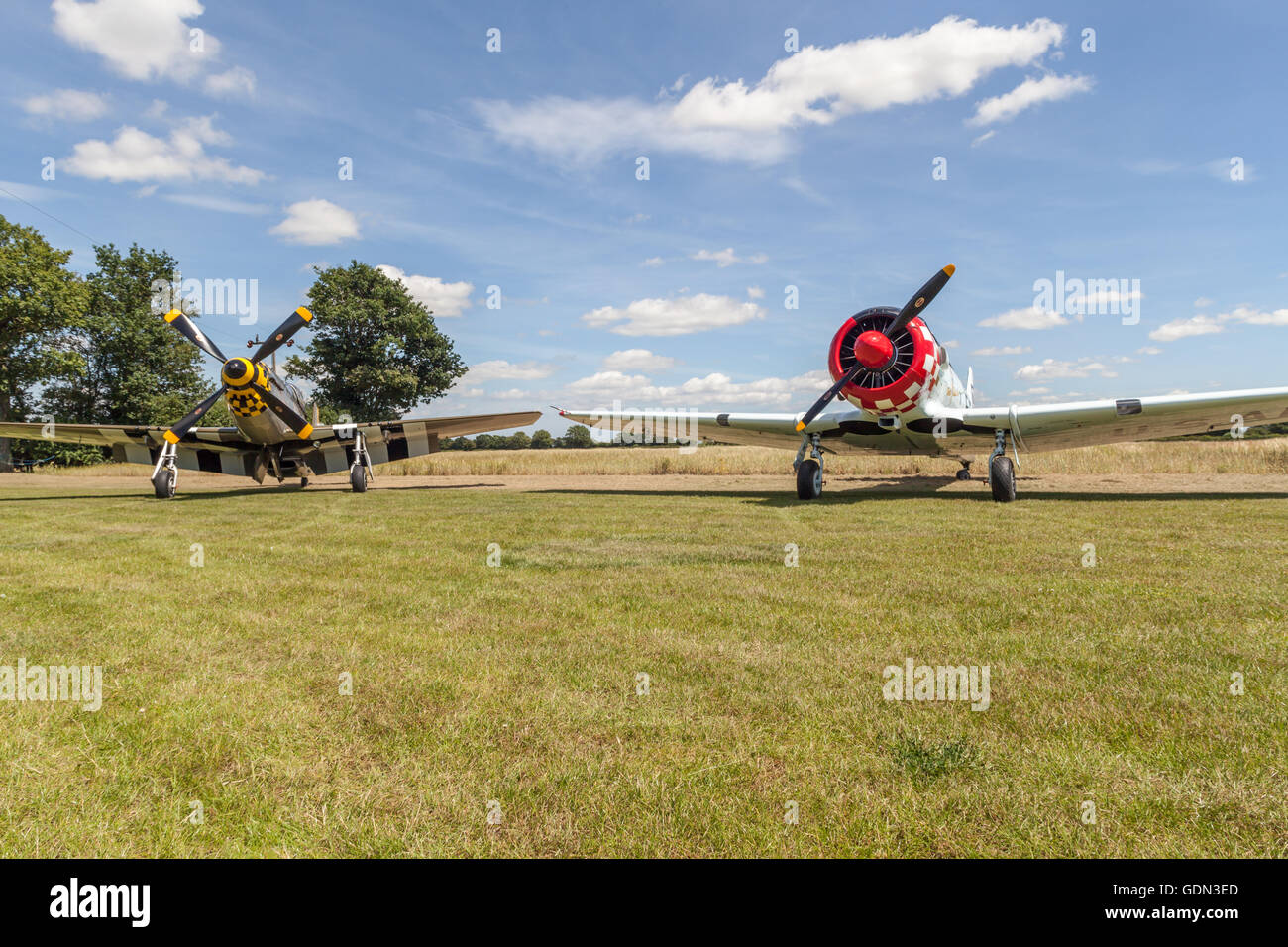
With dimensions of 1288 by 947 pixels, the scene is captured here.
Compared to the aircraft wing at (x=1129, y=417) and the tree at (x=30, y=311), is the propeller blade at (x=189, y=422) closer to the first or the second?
the aircraft wing at (x=1129, y=417)

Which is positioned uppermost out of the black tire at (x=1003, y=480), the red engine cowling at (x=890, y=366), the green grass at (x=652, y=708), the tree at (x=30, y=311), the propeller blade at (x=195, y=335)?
the tree at (x=30, y=311)

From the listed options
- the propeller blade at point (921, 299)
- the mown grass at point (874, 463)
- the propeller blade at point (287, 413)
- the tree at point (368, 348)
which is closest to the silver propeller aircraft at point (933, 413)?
the propeller blade at point (921, 299)

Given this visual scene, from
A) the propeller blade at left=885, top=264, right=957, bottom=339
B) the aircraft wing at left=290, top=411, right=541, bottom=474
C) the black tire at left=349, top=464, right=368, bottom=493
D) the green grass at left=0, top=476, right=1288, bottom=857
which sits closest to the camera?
the green grass at left=0, top=476, right=1288, bottom=857

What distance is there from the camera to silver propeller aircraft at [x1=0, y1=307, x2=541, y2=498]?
1866cm

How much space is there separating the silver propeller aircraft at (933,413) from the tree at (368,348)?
145ft

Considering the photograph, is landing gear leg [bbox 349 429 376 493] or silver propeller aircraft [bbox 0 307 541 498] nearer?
silver propeller aircraft [bbox 0 307 541 498]

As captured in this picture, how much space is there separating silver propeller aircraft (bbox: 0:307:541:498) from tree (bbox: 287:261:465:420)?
31.9 m

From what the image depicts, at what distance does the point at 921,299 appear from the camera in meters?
13.4

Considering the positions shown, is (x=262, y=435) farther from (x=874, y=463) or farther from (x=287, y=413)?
(x=874, y=463)

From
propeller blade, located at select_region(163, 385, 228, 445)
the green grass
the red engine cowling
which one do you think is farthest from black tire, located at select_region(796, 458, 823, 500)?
propeller blade, located at select_region(163, 385, 228, 445)

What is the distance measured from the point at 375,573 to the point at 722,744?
17.5 ft

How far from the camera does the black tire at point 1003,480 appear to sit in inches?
572

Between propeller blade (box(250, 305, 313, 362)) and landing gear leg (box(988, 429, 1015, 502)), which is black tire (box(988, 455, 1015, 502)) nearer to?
landing gear leg (box(988, 429, 1015, 502))
